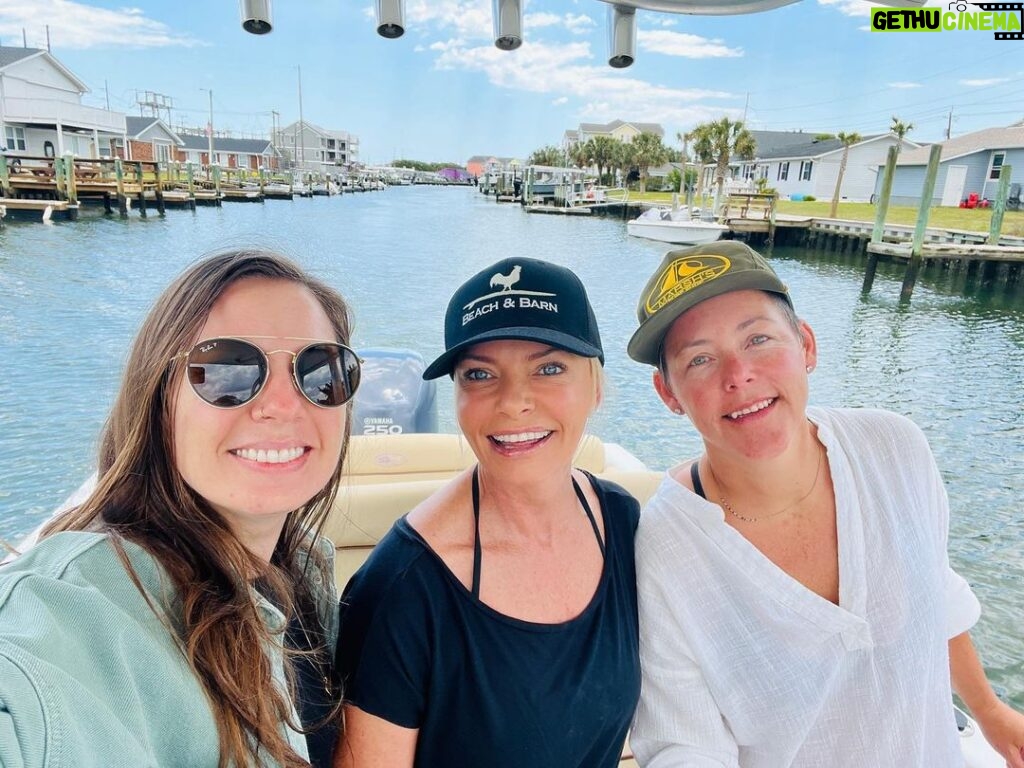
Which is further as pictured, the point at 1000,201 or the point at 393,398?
the point at 1000,201

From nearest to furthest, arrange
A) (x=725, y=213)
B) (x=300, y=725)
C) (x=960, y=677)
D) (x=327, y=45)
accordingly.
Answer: (x=300, y=725) → (x=960, y=677) → (x=327, y=45) → (x=725, y=213)

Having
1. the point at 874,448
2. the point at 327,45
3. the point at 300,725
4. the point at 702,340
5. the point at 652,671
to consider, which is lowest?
the point at 652,671

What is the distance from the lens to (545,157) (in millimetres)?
85438

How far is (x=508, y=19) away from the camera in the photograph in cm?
256

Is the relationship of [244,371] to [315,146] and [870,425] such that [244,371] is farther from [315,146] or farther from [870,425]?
[315,146]

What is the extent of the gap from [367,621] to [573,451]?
0.51 metres

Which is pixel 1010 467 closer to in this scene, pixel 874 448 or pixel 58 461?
pixel 874 448

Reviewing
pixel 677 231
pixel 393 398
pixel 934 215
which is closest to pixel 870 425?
pixel 393 398

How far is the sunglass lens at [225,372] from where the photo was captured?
96 cm

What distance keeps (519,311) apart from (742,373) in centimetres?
51

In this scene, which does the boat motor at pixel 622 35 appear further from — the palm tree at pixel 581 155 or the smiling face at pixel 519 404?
the palm tree at pixel 581 155

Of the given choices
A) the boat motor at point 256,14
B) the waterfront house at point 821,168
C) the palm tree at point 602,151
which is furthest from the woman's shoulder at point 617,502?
the palm tree at point 602,151

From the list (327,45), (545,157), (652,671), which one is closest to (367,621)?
(652,671)

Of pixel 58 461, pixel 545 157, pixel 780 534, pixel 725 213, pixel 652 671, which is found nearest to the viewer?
pixel 652 671
